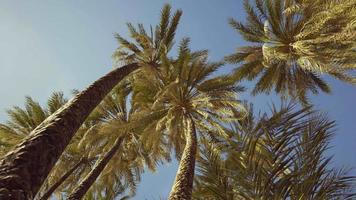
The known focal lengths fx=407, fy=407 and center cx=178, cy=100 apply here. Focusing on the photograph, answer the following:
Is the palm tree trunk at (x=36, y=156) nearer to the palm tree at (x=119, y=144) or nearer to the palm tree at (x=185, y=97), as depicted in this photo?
the palm tree at (x=185, y=97)

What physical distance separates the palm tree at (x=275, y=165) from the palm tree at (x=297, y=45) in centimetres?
401

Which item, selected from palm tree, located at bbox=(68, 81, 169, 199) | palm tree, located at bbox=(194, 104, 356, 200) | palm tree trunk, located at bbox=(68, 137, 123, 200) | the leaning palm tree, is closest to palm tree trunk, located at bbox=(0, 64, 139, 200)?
the leaning palm tree

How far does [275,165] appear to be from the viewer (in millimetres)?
5074

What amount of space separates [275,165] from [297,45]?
7773 millimetres

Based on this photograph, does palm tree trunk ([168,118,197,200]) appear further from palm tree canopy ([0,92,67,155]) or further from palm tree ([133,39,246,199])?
palm tree canopy ([0,92,67,155])

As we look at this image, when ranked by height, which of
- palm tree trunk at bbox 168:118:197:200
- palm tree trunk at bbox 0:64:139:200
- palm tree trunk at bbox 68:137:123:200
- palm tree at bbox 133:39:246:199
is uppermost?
palm tree at bbox 133:39:246:199

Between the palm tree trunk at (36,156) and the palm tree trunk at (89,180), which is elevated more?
the palm tree trunk at (89,180)

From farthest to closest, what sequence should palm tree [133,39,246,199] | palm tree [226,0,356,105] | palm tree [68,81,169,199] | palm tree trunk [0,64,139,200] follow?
palm tree [68,81,169,199] → palm tree [133,39,246,199] → palm tree [226,0,356,105] → palm tree trunk [0,64,139,200]

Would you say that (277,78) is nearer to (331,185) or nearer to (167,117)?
(167,117)

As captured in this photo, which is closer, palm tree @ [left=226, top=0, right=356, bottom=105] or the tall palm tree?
palm tree @ [left=226, top=0, right=356, bottom=105]

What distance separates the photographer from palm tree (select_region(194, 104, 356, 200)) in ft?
15.1

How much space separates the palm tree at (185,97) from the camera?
13.3 meters

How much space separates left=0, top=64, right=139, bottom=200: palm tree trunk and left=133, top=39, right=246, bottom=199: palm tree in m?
6.68

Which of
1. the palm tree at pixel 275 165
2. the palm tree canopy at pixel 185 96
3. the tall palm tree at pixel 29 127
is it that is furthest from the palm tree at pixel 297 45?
the tall palm tree at pixel 29 127
